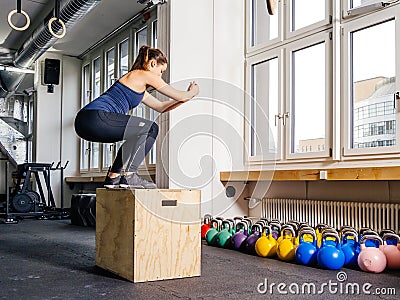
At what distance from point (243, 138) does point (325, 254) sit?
2664 millimetres

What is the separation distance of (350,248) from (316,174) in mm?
1144

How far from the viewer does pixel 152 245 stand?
9.41 feet

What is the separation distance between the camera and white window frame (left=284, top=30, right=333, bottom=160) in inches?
177

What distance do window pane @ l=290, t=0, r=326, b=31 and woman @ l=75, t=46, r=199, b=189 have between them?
2.25 m

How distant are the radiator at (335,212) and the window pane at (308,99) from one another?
22.2 inches

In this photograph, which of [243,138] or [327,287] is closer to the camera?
[327,287]

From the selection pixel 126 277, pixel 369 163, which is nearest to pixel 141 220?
pixel 126 277

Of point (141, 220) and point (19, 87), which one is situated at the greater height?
point (19, 87)

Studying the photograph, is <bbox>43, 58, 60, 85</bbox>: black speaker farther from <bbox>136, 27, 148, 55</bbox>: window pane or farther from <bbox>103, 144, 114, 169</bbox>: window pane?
<bbox>136, 27, 148, 55</bbox>: window pane

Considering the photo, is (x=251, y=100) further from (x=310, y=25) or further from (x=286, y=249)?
(x=286, y=249)

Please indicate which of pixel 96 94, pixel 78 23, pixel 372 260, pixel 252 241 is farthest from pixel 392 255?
pixel 96 94

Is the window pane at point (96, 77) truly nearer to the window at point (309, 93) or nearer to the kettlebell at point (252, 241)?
the window at point (309, 93)

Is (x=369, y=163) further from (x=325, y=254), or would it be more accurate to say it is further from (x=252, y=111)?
(x=252, y=111)

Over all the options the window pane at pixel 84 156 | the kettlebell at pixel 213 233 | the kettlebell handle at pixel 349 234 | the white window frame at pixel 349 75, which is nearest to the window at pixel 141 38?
the window pane at pixel 84 156
